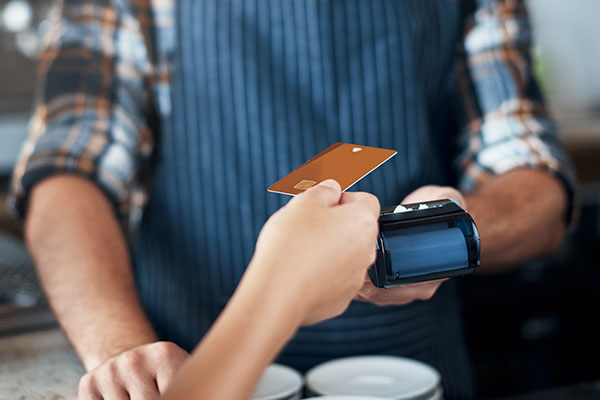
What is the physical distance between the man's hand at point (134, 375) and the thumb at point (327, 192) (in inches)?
4.8

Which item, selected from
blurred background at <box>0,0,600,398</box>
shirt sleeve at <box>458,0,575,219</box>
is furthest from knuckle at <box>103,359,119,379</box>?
blurred background at <box>0,0,600,398</box>

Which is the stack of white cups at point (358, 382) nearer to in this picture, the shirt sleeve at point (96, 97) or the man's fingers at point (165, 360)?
the man's fingers at point (165, 360)

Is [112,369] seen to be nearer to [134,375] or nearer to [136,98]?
[134,375]

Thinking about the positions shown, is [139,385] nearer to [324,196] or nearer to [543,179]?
[324,196]

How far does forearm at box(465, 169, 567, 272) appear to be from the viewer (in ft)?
2.11

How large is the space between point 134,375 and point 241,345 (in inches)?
6.4

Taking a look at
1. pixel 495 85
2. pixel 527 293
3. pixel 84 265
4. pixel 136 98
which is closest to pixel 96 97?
pixel 136 98

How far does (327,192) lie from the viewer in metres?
0.29

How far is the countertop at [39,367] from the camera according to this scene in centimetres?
38

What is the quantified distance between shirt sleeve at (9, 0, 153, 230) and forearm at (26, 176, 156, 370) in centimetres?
3

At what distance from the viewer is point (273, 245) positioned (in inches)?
10.2

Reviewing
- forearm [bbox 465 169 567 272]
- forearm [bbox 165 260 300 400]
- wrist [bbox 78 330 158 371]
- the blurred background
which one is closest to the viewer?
forearm [bbox 165 260 300 400]

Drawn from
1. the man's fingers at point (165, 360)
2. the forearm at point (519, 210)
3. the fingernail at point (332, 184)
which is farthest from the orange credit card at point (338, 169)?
the forearm at point (519, 210)

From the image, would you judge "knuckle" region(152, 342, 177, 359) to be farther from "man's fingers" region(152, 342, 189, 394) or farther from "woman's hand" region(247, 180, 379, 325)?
"woman's hand" region(247, 180, 379, 325)
